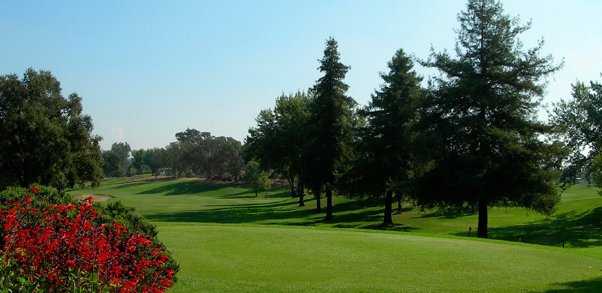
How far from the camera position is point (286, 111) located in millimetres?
65062

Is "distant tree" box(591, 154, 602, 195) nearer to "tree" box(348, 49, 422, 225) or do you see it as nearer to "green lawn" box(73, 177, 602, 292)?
"green lawn" box(73, 177, 602, 292)

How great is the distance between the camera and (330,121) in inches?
1861

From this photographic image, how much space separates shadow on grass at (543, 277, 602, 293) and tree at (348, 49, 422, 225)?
28887 mm

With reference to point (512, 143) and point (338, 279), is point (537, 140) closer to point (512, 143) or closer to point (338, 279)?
point (512, 143)

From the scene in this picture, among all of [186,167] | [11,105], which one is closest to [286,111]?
[11,105]

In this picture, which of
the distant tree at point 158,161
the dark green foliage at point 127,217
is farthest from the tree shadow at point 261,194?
the dark green foliage at point 127,217

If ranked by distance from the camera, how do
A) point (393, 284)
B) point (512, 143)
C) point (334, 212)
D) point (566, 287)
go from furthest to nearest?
point (334, 212) → point (512, 143) → point (566, 287) → point (393, 284)

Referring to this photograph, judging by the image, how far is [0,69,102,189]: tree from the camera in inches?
1656

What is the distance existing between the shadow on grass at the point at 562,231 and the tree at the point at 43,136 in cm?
3184

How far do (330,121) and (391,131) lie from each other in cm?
636

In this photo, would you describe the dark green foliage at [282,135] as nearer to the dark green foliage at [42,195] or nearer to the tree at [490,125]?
the tree at [490,125]

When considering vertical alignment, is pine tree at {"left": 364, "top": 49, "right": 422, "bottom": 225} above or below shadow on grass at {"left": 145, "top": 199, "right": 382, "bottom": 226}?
above

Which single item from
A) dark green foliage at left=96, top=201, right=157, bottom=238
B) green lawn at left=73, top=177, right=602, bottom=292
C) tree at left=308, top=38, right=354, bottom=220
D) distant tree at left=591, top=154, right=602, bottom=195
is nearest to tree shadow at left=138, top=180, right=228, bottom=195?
tree at left=308, top=38, right=354, bottom=220

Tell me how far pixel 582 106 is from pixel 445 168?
18952 mm
